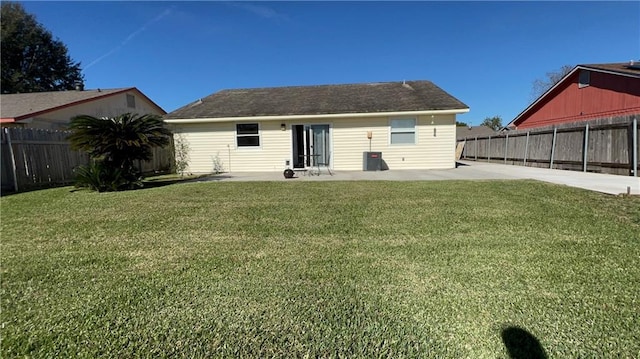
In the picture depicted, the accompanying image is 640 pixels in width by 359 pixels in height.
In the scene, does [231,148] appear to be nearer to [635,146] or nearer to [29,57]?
[635,146]

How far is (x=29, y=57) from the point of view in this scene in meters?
30.8

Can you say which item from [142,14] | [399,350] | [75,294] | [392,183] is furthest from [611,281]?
[142,14]

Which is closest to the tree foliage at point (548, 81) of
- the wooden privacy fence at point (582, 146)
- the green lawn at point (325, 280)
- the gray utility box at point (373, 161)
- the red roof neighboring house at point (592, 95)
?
the red roof neighboring house at point (592, 95)

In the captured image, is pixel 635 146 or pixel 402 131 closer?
pixel 635 146

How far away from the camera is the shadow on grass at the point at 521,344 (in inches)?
77.4

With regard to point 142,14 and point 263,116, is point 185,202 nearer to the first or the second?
point 263,116

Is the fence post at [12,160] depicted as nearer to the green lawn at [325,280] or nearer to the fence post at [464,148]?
the green lawn at [325,280]

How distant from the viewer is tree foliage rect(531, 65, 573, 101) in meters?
34.5

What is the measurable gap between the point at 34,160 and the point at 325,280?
36.2 feet

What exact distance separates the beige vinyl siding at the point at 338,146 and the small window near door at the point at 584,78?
11362mm

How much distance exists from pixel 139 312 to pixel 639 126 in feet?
41.3

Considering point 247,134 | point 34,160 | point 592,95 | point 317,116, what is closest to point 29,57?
point 34,160

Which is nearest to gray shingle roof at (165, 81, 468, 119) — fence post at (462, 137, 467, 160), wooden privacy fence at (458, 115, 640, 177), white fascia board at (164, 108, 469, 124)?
white fascia board at (164, 108, 469, 124)

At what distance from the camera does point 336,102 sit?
14219 millimetres
